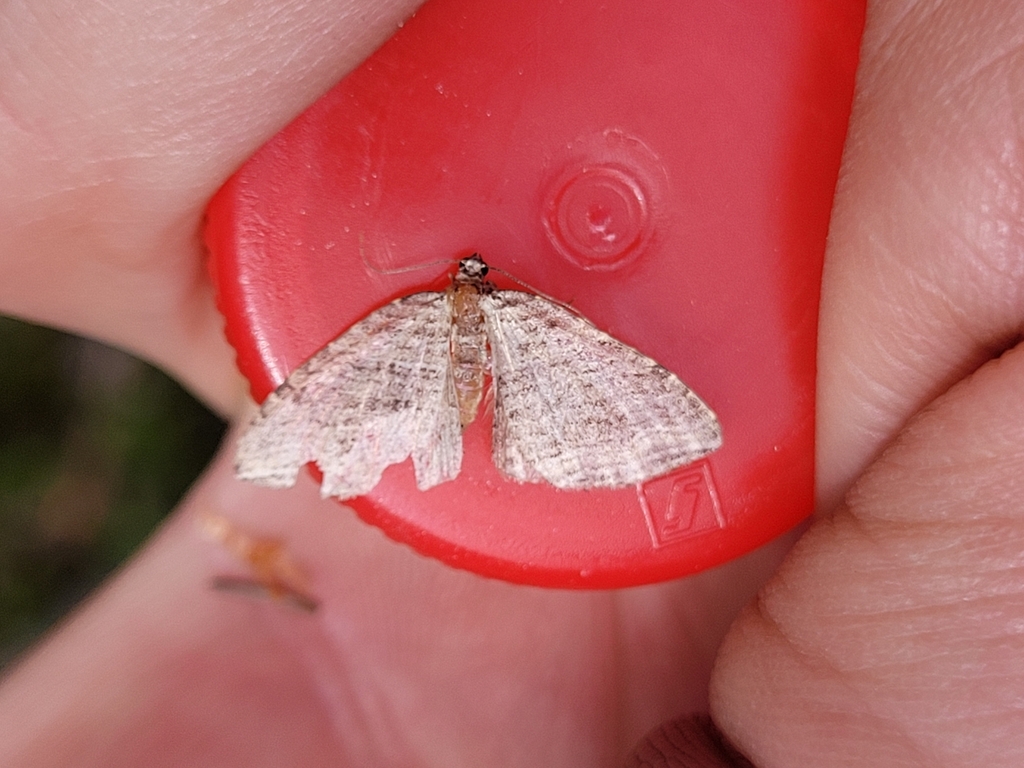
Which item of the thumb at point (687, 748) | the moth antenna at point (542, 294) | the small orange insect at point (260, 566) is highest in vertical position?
the moth antenna at point (542, 294)

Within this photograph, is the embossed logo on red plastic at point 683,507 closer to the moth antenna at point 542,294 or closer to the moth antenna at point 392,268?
the moth antenna at point 542,294

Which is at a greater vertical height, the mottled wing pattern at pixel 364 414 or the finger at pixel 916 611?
the mottled wing pattern at pixel 364 414

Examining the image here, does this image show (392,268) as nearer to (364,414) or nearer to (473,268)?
(473,268)

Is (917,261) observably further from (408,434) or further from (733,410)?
(408,434)

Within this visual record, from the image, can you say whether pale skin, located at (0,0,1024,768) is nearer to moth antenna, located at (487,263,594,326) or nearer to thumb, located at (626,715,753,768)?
thumb, located at (626,715,753,768)

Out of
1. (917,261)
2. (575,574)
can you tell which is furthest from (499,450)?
(917,261)

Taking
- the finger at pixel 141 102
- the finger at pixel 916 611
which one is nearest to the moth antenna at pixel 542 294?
the finger at pixel 141 102

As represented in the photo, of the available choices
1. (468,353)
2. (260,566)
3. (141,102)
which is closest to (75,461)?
(260,566)
